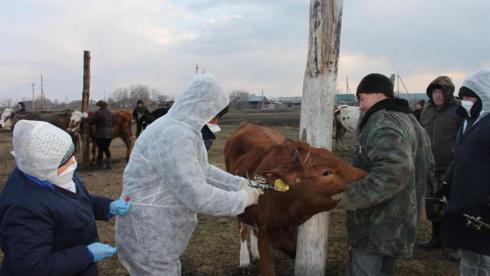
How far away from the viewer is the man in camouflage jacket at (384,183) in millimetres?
2832

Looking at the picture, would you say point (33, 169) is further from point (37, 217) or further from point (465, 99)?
point (465, 99)

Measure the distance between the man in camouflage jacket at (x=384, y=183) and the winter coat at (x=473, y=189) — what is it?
10.3 inches

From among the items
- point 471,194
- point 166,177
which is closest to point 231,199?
point 166,177

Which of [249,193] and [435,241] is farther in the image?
[435,241]

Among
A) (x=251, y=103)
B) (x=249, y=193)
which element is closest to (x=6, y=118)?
(x=249, y=193)

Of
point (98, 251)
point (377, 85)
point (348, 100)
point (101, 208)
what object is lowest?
point (98, 251)

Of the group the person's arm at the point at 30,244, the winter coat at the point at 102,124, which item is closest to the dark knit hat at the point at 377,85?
the person's arm at the point at 30,244

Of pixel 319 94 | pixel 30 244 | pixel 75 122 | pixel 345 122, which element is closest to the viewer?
pixel 30 244

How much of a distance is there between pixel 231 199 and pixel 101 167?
10.0 metres

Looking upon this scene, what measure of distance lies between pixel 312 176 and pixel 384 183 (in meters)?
0.53

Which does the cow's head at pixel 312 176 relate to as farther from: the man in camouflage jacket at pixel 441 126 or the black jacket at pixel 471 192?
the man in camouflage jacket at pixel 441 126

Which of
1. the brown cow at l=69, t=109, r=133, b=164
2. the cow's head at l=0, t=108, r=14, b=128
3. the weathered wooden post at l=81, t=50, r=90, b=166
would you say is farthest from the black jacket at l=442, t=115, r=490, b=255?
the cow's head at l=0, t=108, r=14, b=128

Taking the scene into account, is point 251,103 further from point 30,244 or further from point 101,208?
point 30,244

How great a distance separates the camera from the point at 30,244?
2.01m
